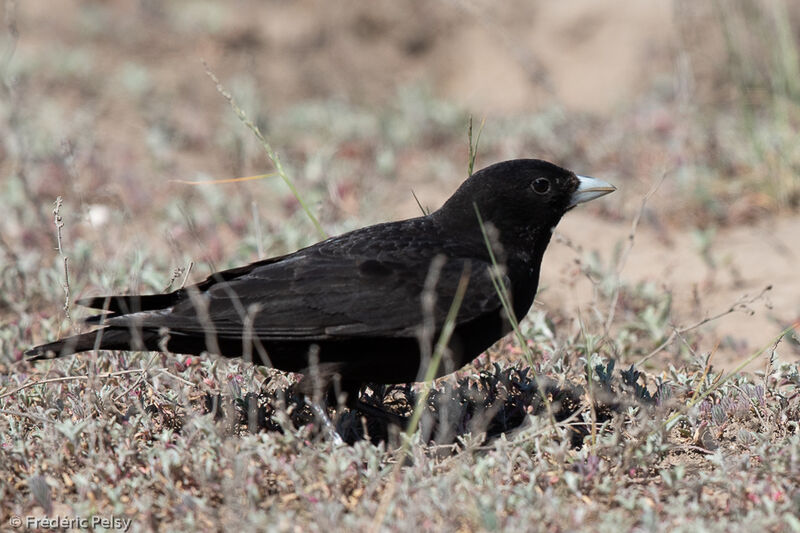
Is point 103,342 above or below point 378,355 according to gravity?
above

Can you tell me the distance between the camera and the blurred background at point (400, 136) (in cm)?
592

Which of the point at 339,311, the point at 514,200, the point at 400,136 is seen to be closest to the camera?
the point at 339,311

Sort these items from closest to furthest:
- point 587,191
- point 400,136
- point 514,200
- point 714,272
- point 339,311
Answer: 1. point 339,311
2. point 514,200
3. point 587,191
4. point 714,272
5. point 400,136

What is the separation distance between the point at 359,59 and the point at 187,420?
29.3 ft

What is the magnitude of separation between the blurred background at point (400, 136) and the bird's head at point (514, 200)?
42cm

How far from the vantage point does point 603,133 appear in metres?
8.82

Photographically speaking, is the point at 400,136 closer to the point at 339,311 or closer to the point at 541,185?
the point at 541,185

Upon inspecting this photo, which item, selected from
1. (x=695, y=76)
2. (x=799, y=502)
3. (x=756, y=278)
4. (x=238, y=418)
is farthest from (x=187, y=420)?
(x=695, y=76)

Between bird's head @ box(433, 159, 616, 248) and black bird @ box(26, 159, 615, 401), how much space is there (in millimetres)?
193

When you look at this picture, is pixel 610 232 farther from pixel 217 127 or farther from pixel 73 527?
pixel 73 527

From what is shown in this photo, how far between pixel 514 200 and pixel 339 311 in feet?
3.35

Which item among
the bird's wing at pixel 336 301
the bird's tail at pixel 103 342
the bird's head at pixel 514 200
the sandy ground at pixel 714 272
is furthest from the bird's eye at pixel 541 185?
the bird's tail at pixel 103 342

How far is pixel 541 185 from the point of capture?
13.9 ft

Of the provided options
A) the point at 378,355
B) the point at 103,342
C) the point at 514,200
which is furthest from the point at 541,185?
the point at 103,342
